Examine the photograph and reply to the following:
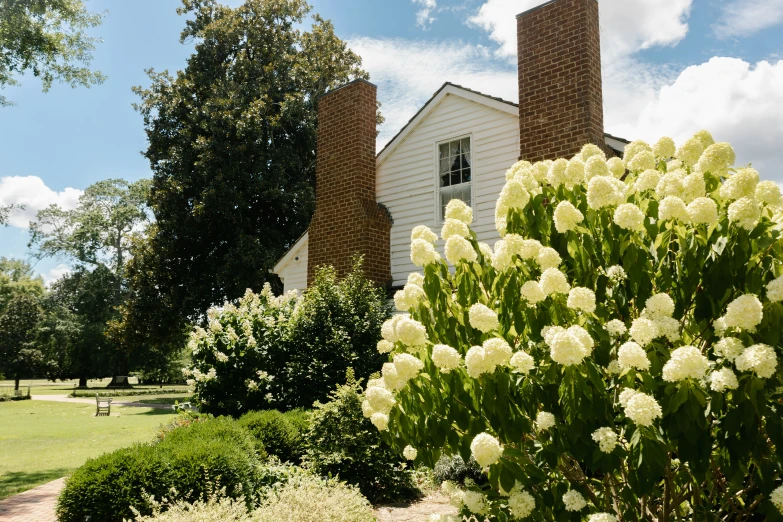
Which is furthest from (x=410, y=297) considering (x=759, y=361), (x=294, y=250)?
(x=294, y=250)

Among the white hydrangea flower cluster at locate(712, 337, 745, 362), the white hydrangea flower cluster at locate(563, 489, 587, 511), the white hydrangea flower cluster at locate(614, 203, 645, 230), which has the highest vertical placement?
the white hydrangea flower cluster at locate(614, 203, 645, 230)

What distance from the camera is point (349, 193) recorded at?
45.1 feet

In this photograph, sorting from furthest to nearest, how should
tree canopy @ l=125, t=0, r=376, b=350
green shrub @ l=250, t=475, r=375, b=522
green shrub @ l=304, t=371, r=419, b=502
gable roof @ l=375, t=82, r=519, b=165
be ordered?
tree canopy @ l=125, t=0, r=376, b=350, gable roof @ l=375, t=82, r=519, b=165, green shrub @ l=304, t=371, r=419, b=502, green shrub @ l=250, t=475, r=375, b=522

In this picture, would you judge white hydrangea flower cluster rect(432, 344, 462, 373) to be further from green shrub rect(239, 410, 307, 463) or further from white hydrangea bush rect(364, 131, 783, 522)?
green shrub rect(239, 410, 307, 463)

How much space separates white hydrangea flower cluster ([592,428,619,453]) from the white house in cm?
808

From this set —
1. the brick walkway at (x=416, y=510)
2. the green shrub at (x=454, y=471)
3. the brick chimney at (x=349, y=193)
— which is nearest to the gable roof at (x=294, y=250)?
the brick chimney at (x=349, y=193)

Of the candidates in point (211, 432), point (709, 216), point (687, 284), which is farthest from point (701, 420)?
point (211, 432)

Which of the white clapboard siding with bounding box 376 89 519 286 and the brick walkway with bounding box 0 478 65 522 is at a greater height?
the white clapboard siding with bounding box 376 89 519 286

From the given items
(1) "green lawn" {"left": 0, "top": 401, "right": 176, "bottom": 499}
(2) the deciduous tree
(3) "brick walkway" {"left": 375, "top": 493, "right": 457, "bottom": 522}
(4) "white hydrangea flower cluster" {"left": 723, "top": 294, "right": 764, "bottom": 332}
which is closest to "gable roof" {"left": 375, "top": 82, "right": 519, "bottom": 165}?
(3) "brick walkway" {"left": 375, "top": 493, "right": 457, "bottom": 522}

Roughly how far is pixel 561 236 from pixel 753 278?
3.47ft

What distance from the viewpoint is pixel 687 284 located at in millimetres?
3016

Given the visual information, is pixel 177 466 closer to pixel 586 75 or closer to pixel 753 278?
pixel 753 278

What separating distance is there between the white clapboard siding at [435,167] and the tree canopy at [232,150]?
9674mm

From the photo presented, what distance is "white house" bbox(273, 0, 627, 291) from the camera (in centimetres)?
1040
